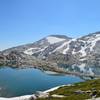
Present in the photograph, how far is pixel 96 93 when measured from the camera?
2432 inches

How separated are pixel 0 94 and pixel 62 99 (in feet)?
160

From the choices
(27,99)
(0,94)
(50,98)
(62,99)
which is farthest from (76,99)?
(0,94)

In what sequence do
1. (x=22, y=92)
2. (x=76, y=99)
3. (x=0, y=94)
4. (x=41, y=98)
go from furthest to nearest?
(x=22, y=92) < (x=0, y=94) < (x=41, y=98) < (x=76, y=99)

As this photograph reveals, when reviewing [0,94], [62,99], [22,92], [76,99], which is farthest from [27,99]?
[22,92]

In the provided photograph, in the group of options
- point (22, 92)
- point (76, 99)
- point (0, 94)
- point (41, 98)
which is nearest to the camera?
point (76, 99)

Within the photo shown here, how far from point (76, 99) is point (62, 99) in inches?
175

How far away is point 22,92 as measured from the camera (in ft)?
379

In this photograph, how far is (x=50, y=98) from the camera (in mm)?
66875

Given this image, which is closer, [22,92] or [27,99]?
[27,99]

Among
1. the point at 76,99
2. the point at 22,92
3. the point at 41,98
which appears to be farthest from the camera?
the point at 22,92

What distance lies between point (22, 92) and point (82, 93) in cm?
5056

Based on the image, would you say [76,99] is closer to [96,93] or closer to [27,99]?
[96,93]

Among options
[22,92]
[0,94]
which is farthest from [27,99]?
[22,92]

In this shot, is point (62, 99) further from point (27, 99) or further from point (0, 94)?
point (0, 94)
